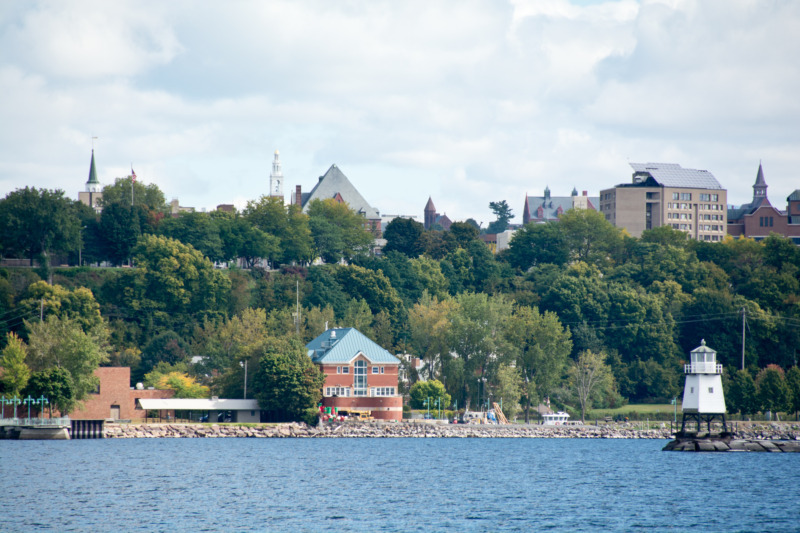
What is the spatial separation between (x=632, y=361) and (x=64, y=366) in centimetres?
5639

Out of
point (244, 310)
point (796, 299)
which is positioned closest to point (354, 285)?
point (244, 310)

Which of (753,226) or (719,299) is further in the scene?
(753,226)

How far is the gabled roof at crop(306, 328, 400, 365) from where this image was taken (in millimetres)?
88438

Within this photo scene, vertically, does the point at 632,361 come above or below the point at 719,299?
below

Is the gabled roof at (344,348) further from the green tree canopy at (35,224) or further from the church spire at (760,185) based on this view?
the church spire at (760,185)

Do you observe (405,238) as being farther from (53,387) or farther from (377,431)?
(53,387)

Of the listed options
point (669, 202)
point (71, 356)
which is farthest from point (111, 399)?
point (669, 202)

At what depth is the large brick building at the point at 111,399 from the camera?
81.4m

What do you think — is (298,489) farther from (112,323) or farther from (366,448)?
(112,323)

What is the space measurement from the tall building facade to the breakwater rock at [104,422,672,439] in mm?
72538

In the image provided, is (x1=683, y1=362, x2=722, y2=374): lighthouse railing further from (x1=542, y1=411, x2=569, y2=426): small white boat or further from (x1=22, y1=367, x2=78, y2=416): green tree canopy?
(x1=22, y1=367, x2=78, y2=416): green tree canopy

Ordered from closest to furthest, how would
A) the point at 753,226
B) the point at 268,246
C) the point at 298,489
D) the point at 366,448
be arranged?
the point at 298,489
the point at 366,448
the point at 268,246
the point at 753,226

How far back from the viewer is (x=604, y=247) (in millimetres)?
134375

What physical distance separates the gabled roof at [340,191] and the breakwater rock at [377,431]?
9058 centimetres
